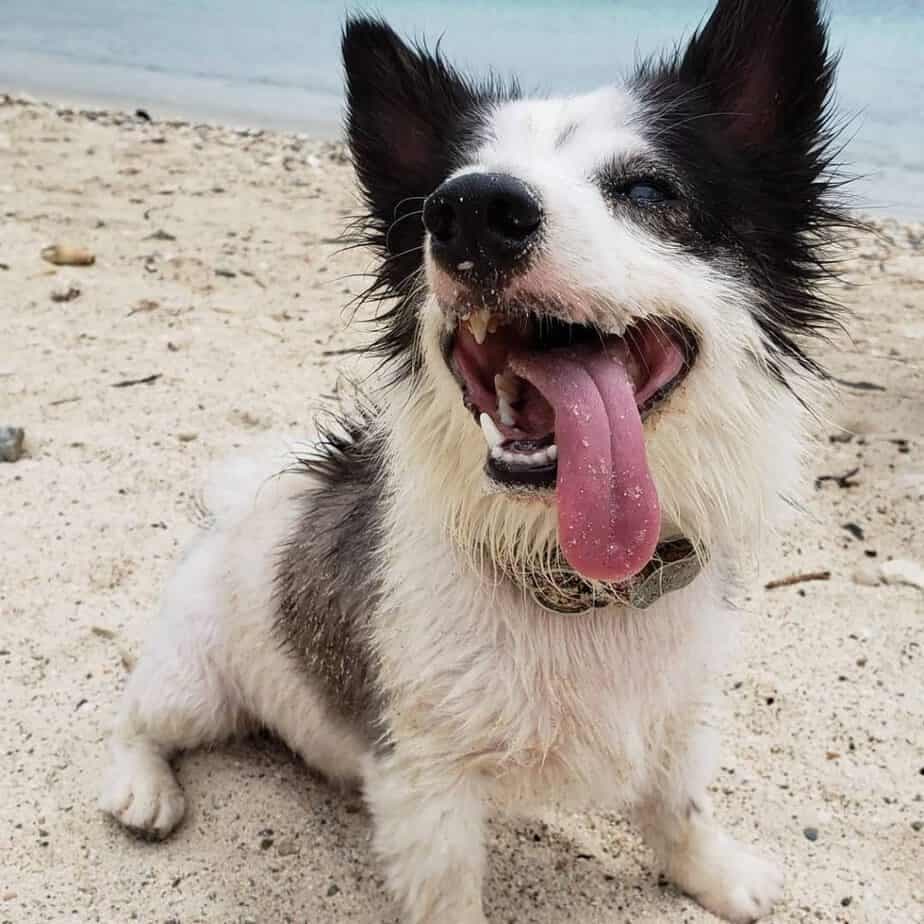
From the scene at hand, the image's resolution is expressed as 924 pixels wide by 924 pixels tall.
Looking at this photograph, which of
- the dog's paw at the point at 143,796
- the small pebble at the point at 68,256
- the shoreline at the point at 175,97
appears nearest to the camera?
the dog's paw at the point at 143,796

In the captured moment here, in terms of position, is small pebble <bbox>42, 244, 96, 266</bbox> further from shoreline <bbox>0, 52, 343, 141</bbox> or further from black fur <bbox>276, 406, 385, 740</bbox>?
shoreline <bbox>0, 52, 343, 141</bbox>

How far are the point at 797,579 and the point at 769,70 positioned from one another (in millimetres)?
2188

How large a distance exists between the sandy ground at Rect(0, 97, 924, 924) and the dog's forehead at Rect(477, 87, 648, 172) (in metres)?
0.98

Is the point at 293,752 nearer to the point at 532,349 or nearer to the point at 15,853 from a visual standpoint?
the point at 15,853

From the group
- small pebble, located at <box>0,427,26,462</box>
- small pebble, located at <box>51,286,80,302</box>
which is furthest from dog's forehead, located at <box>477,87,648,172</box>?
small pebble, located at <box>51,286,80,302</box>

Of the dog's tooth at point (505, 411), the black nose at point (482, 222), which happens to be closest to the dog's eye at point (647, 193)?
the black nose at point (482, 222)

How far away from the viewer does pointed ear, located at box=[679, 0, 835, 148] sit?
2.24m

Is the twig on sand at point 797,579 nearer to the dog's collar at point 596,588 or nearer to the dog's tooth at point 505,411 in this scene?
the dog's collar at point 596,588

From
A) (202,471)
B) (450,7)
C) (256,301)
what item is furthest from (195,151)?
(450,7)

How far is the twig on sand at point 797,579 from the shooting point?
12.9 feet

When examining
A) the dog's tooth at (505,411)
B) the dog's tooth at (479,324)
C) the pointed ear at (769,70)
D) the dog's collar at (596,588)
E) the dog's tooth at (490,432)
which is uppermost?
the pointed ear at (769,70)

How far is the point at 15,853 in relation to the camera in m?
2.77

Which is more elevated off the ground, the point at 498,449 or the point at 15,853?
the point at 498,449

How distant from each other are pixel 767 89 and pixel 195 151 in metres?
8.50
